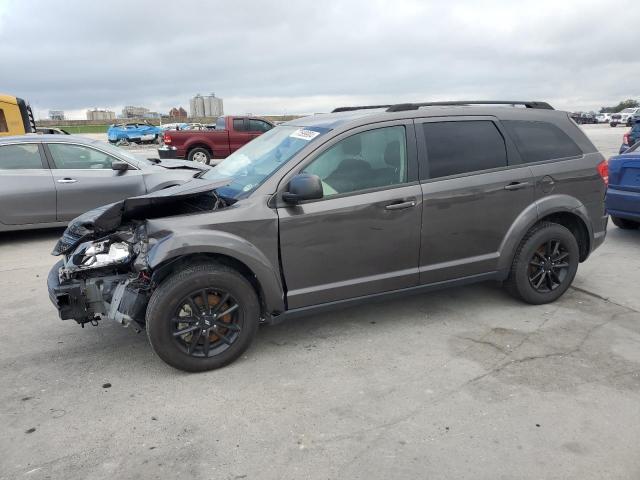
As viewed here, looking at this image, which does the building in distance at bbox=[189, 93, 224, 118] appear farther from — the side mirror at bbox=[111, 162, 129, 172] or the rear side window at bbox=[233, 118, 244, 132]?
the side mirror at bbox=[111, 162, 129, 172]

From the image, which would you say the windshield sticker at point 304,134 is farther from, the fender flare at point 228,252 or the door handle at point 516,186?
the door handle at point 516,186

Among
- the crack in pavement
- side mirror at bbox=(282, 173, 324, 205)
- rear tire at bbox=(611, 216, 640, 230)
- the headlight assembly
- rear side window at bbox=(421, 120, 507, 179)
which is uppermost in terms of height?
rear side window at bbox=(421, 120, 507, 179)

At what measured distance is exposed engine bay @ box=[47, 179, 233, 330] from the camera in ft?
11.1

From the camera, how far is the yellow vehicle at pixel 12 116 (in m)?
13.4

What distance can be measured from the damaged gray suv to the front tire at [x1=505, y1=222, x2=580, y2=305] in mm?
12

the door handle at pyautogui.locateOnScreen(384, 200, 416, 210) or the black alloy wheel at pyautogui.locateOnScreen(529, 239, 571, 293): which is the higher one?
the door handle at pyautogui.locateOnScreen(384, 200, 416, 210)

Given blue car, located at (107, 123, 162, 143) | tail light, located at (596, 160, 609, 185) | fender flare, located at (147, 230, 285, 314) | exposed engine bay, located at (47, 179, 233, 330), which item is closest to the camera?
fender flare, located at (147, 230, 285, 314)

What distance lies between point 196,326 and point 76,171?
16.2ft

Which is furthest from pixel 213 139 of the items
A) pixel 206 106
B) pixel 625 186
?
pixel 206 106

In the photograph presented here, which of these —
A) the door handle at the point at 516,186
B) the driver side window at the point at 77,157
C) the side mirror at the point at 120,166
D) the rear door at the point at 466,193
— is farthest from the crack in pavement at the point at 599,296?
the driver side window at the point at 77,157

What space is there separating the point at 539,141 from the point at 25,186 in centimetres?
644

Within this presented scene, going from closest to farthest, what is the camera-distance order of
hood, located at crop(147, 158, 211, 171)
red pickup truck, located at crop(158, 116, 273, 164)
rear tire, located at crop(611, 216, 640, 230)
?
rear tire, located at crop(611, 216, 640, 230) → hood, located at crop(147, 158, 211, 171) → red pickup truck, located at crop(158, 116, 273, 164)

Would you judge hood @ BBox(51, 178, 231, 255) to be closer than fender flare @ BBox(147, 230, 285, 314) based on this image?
No

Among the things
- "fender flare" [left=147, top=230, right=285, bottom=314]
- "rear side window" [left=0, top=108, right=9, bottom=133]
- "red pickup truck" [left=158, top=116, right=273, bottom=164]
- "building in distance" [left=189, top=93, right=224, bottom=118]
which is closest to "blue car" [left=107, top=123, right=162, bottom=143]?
"red pickup truck" [left=158, top=116, right=273, bottom=164]
